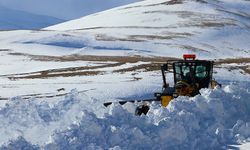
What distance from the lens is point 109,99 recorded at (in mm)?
20875

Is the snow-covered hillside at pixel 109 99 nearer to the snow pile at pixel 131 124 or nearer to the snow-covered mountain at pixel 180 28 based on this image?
the snow pile at pixel 131 124

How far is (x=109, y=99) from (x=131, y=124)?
11304 millimetres

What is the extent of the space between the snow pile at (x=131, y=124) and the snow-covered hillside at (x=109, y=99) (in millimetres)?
17

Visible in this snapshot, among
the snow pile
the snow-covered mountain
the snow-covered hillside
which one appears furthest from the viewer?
the snow-covered mountain

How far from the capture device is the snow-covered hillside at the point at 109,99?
9.01 m

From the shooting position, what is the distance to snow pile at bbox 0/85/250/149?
8.65m

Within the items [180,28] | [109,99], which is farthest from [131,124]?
[180,28]

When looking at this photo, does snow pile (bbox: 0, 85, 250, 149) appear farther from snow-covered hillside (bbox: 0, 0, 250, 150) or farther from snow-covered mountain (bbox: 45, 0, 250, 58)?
snow-covered mountain (bbox: 45, 0, 250, 58)

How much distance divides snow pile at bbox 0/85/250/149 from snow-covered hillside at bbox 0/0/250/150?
0.02 metres

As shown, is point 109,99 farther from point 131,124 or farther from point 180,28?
point 180,28

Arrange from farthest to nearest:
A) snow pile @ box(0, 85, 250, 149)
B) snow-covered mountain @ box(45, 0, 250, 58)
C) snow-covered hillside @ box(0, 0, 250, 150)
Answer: snow-covered mountain @ box(45, 0, 250, 58), snow-covered hillside @ box(0, 0, 250, 150), snow pile @ box(0, 85, 250, 149)

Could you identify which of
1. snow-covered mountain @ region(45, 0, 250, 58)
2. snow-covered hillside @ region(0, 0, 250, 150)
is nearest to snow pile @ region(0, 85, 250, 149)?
snow-covered hillside @ region(0, 0, 250, 150)

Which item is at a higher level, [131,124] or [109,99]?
[131,124]

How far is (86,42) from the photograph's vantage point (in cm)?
6575
